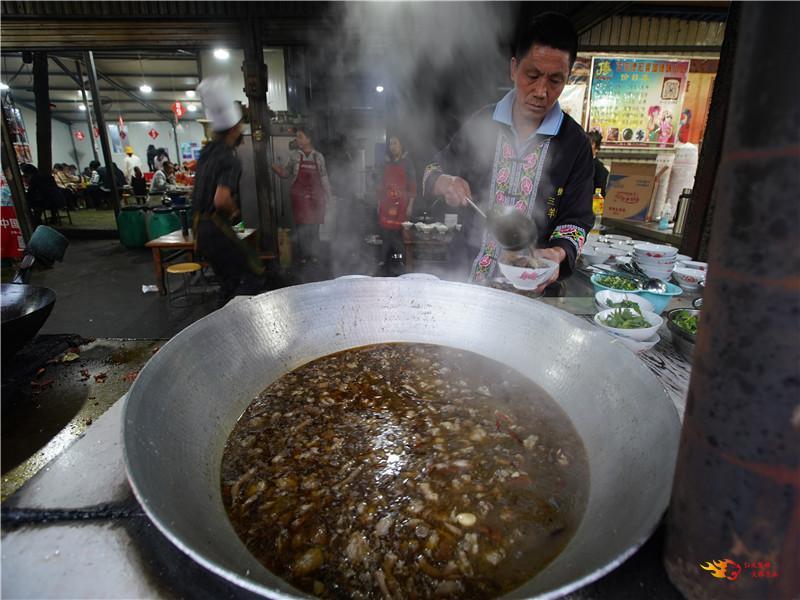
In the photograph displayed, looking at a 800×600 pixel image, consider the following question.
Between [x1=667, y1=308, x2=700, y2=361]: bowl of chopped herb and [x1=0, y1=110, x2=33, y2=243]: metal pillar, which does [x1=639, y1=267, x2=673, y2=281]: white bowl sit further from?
[x1=0, y1=110, x2=33, y2=243]: metal pillar

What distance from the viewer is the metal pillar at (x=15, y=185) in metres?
8.62

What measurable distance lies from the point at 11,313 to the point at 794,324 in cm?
402

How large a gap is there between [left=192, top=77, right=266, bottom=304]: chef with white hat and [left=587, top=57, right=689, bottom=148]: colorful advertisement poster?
6.89m

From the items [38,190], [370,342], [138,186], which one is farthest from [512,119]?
[138,186]

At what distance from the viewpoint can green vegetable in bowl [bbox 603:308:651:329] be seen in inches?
81.2

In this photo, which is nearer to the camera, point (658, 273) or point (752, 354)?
point (752, 354)

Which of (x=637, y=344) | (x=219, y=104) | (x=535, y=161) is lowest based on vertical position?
(x=637, y=344)

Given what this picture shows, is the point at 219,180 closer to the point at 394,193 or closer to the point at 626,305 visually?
the point at 394,193

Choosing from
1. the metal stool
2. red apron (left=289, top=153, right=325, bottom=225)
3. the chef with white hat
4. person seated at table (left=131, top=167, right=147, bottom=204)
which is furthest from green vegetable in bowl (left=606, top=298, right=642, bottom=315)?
person seated at table (left=131, top=167, right=147, bottom=204)

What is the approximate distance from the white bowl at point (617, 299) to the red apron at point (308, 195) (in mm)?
7414

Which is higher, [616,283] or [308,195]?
[308,195]

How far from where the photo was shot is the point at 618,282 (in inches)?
110

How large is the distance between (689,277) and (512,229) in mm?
1654

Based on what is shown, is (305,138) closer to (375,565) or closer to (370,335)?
(370,335)
